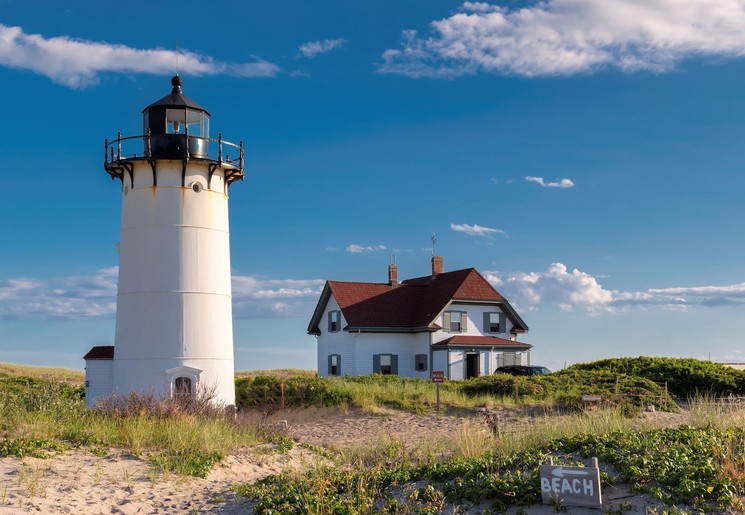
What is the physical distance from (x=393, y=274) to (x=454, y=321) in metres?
5.18

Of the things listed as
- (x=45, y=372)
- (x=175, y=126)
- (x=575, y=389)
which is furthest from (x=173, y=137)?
(x=45, y=372)

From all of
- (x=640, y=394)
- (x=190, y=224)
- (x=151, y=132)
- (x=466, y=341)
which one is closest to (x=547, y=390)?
(x=640, y=394)

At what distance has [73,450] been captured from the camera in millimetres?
14984

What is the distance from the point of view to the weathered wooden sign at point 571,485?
31.5ft

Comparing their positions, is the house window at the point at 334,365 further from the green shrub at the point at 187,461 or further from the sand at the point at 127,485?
the green shrub at the point at 187,461

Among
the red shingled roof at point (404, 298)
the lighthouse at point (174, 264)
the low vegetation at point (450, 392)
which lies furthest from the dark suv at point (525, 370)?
the lighthouse at point (174, 264)

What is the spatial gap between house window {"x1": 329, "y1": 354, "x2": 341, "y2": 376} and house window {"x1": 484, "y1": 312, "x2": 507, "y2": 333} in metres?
8.02

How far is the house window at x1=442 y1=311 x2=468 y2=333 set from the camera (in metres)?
41.9

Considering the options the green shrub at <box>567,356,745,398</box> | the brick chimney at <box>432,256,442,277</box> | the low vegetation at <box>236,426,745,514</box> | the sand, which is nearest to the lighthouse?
the sand

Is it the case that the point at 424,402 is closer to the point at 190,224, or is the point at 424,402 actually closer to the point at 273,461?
the point at 190,224

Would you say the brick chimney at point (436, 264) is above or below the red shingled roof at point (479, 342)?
above

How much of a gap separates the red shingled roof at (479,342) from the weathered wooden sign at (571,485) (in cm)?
3089

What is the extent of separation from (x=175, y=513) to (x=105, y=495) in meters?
1.27

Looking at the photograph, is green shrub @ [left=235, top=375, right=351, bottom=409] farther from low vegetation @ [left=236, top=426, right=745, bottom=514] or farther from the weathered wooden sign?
the weathered wooden sign
